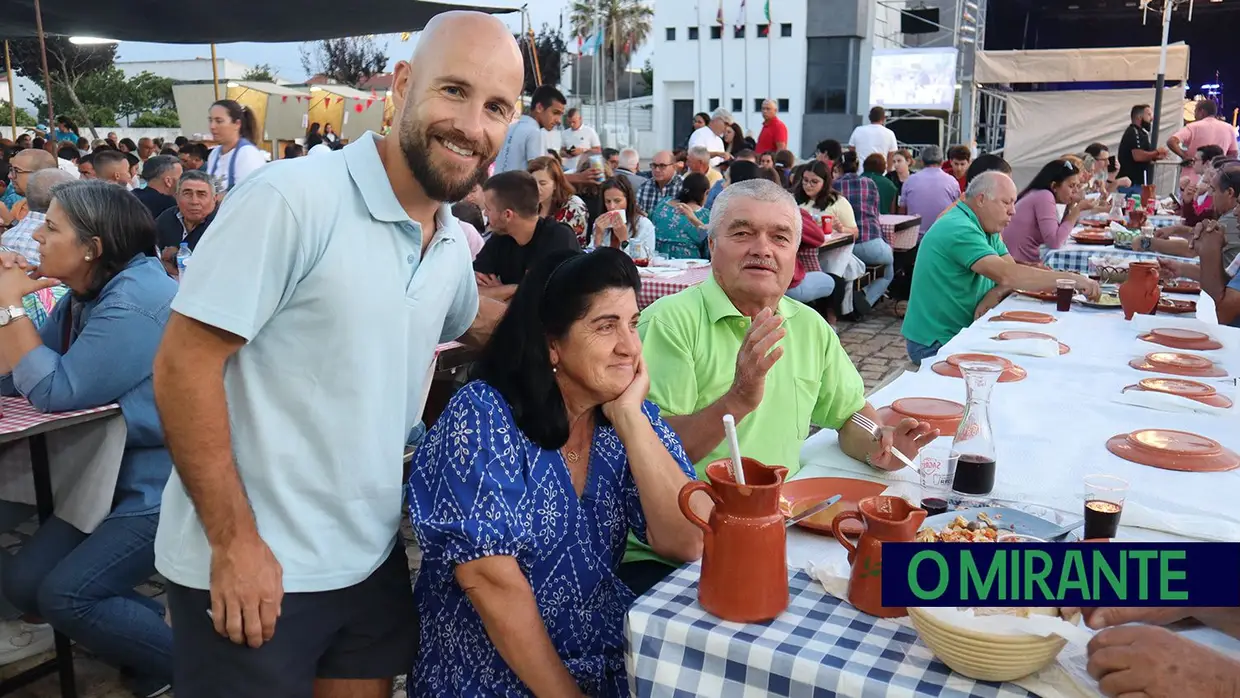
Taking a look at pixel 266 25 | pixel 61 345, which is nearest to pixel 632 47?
pixel 266 25

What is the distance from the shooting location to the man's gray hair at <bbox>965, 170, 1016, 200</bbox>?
4.74m

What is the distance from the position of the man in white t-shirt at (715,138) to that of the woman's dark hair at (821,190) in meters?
2.48

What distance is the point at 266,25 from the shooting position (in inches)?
329

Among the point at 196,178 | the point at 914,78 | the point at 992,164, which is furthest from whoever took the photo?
the point at 914,78

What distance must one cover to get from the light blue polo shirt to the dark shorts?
62 millimetres

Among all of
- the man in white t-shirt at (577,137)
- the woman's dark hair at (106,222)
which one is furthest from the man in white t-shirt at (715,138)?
the woman's dark hair at (106,222)

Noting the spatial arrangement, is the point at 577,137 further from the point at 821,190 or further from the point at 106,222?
the point at 106,222

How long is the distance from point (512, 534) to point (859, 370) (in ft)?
18.3

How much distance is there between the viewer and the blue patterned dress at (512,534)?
1.63 m

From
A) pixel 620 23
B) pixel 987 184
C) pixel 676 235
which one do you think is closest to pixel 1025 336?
pixel 987 184

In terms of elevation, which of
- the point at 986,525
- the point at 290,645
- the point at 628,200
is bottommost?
the point at 290,645

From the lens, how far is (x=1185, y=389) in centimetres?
285

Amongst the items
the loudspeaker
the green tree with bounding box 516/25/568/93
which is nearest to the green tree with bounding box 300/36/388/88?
the green tree with bounding box 516/25/568/93

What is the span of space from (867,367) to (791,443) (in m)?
4.59
